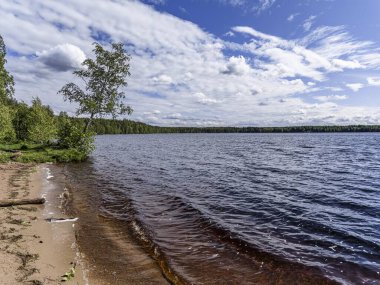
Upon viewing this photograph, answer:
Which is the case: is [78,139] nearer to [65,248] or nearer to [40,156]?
[40,156]

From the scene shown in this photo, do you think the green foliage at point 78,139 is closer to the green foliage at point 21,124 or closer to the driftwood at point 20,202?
the green foliage at point 21,124

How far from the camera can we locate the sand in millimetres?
8227

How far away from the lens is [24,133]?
197 ft

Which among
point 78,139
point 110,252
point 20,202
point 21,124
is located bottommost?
point 110,252

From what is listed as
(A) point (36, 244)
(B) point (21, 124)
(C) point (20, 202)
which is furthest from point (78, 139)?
(A) point (36, 244)

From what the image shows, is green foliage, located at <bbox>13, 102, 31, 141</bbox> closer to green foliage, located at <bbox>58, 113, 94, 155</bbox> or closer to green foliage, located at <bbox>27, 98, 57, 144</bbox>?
green foliage, located at <bbox>27, 98, 57, 144</bbox>

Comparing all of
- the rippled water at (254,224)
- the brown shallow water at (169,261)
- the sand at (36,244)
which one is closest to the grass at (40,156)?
the rippled water at (254,224)

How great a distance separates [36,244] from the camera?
10.5m

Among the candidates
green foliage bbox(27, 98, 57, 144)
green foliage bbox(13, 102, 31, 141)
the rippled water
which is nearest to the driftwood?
the rippled water

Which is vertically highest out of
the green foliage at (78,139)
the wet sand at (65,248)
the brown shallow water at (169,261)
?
the green foliage at (78,139)

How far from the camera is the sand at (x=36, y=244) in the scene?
27.0 ft

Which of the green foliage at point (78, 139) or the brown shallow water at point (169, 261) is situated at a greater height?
the green foliage at point (78, 139)

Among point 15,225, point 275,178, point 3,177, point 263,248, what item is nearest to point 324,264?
point 263,248

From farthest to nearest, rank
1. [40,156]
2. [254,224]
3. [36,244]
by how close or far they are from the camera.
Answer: [40,156], [254,224], [36,244]
